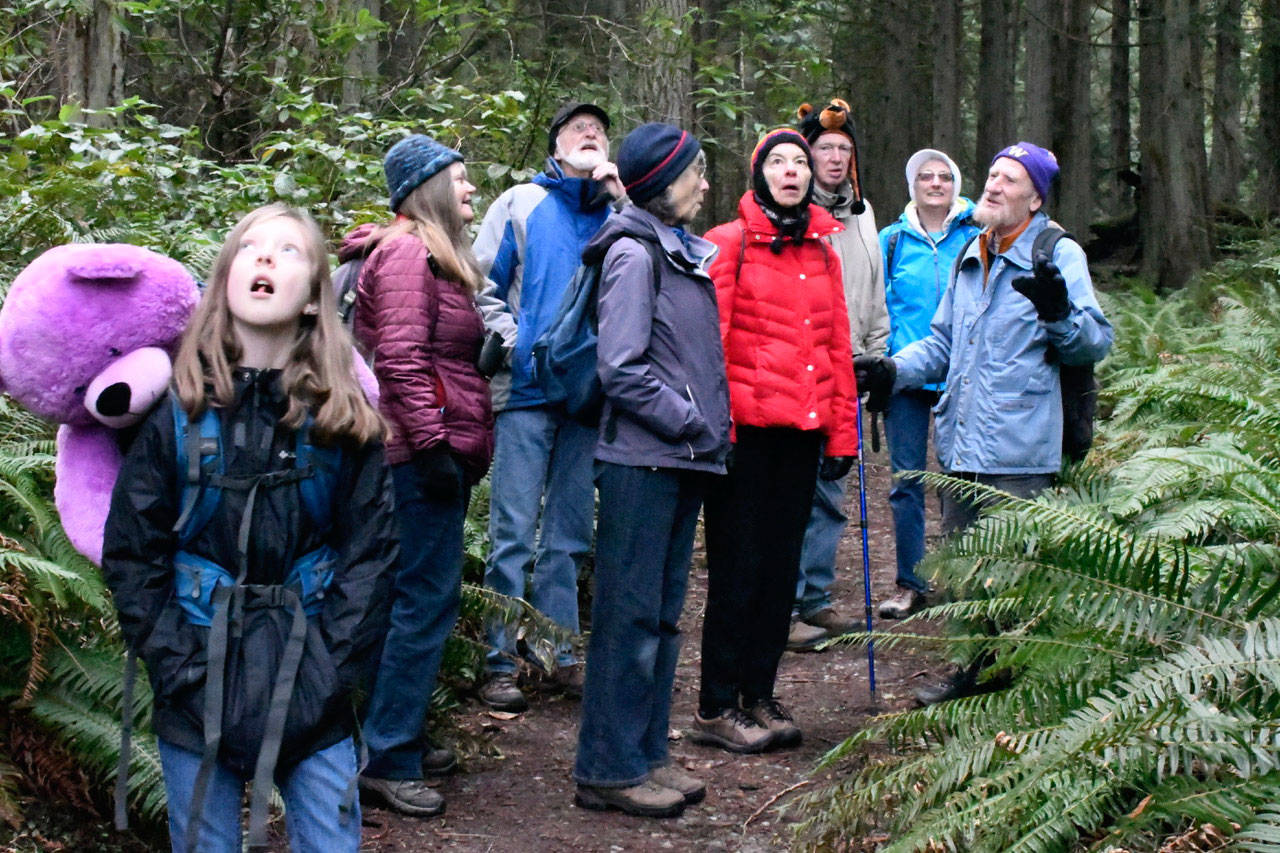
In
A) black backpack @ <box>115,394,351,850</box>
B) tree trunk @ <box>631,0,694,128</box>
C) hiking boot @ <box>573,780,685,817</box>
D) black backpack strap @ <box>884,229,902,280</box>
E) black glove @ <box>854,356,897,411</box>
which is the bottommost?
hiking boot @ <box>573,780,685,817</box>

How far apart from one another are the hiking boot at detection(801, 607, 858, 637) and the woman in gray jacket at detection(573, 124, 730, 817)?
7.69 ft

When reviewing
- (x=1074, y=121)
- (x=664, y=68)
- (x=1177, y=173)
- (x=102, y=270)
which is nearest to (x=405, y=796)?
(x=102, y=270)

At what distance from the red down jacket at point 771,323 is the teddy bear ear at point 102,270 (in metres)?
2.60

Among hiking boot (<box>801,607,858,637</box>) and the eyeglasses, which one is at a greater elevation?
the eyeglasses


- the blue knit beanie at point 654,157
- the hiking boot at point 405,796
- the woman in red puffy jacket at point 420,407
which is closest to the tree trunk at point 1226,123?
the blue knit beanie at point 654,157

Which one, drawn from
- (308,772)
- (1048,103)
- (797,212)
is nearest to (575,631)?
(797,212)

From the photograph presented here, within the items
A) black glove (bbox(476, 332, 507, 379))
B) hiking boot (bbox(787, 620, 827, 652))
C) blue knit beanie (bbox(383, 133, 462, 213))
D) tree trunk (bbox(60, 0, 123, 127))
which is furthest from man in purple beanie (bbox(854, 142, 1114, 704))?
tree trunk (bbox(60, 0, 123, 127))

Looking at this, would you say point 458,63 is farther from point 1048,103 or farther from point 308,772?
point 308,772

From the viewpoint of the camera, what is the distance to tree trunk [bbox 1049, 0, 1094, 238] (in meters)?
21.2

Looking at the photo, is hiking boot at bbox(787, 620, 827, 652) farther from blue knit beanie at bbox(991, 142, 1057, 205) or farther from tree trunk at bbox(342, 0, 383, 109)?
tree trunk at bbox(342, 0, 383, 109)

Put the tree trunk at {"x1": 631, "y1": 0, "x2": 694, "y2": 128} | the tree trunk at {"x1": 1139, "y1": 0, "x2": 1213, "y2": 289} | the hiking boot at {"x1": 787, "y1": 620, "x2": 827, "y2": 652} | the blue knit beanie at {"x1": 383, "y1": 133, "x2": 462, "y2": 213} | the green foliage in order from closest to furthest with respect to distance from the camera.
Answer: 1. the green foliage
2. the blue knit beanie at {"x1": 383, "y1": 133, "x2": 462, "y2": 213}
3. the hiking boot at {"x1": 787, "y1": 620, "x2": 827, "y2": 652}
4. the tree trunk at {"x1": 631, "y1": 0, "x2": 694, "y2": 128}
5. the tree trunk at {"x1": 1139, "y1": 0, "x2": 1213, "y2": 289}

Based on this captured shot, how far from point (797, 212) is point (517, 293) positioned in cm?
133

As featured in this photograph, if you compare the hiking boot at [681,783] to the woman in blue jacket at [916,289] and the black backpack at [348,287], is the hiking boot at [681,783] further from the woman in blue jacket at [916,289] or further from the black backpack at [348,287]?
the woman in blue jacket at [916,289]

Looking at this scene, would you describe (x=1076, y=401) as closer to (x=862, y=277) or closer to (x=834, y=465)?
(x=834, y=465)
